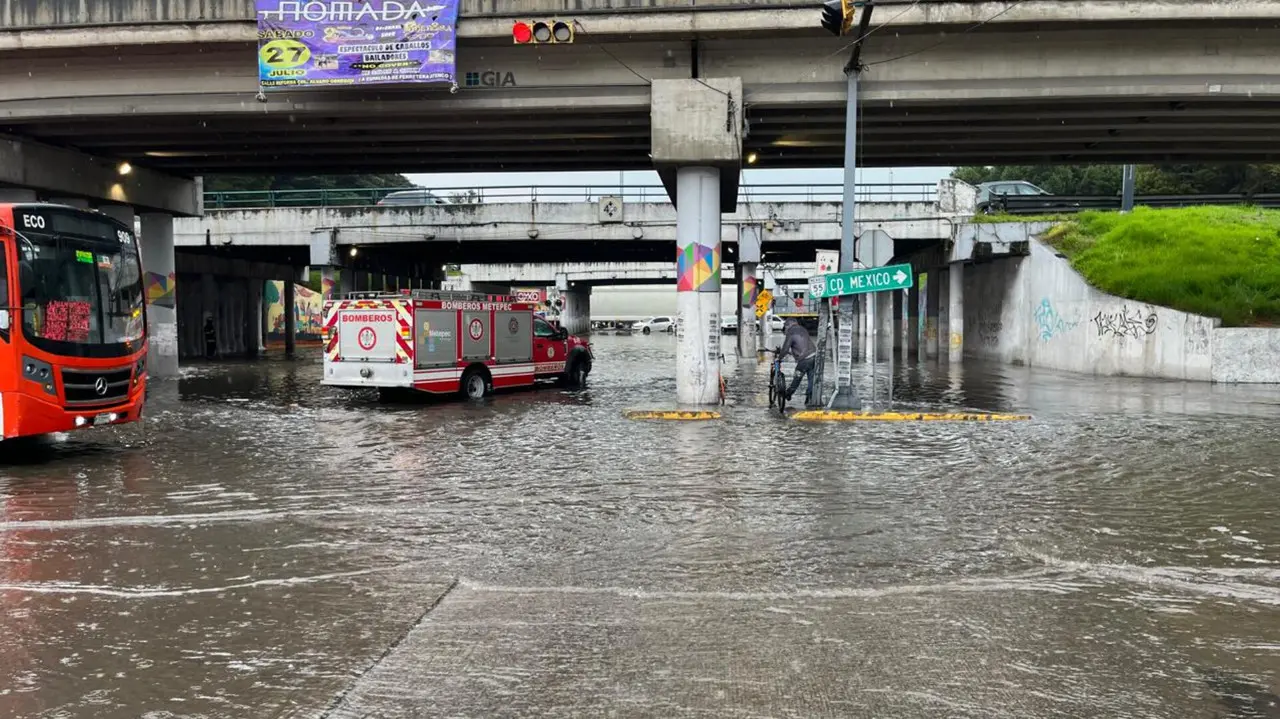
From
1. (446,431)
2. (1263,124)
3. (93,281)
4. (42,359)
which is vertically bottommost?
(446,431)

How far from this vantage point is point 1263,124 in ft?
64.6

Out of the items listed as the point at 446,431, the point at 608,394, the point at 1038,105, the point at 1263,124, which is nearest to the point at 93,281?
the point at 446,431

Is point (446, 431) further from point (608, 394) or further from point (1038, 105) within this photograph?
point (1038, 105)

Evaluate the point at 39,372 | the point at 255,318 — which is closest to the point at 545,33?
the point at 39,372

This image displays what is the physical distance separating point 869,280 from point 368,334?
32.5ft

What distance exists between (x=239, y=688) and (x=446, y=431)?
10454mm

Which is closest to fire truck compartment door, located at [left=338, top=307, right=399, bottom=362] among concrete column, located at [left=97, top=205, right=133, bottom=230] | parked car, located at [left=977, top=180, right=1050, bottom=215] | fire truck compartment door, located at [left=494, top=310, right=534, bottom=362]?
fire truck compartment door, located at [left=494, top=310, right=534, bottom=362]

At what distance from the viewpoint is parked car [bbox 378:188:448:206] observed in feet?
123

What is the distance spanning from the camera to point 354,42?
17047 mm

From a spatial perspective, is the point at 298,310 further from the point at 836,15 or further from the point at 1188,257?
the point at 836,15

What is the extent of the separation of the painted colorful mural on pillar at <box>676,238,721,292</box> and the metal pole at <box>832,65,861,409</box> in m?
2.49

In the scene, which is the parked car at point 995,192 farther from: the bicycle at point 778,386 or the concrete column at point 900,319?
the bicycle at point 778,386

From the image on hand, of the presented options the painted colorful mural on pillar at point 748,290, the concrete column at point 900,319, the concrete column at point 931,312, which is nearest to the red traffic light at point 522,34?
the painted colorful mural on pillar at point 748,290

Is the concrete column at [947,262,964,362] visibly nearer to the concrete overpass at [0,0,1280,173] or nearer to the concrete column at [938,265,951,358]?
the concrete column at [938,265,951,358]
